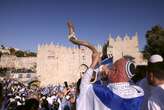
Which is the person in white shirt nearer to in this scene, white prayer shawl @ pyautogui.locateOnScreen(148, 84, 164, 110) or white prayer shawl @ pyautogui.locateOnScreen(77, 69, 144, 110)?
white prayer shawl @ pyautogui.locateOnScreen(77, 69, 144, 110)

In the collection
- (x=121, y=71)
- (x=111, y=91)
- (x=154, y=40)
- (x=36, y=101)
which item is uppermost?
(x=154, y=40)

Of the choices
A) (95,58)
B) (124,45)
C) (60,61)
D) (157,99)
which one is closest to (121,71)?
(95,58)

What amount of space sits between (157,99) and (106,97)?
0.53m

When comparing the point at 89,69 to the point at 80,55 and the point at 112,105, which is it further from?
the point at 80,55

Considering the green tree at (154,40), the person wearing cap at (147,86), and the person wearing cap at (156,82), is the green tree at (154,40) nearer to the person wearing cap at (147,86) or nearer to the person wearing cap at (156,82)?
the person wearing cap at (147,86)

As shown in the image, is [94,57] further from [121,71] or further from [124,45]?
[124,45]

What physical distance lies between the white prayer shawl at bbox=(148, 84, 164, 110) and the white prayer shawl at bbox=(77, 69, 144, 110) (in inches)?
10.2

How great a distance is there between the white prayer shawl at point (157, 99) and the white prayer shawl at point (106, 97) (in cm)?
26

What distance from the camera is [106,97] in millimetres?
4359

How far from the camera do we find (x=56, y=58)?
77.8m

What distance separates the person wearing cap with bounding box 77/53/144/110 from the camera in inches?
170

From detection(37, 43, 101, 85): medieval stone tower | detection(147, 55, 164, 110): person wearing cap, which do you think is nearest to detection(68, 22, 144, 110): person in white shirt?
detection(147, 55, 164, 110): person wearing cap

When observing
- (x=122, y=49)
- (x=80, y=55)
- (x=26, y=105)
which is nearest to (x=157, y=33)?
(x=122, y=49)

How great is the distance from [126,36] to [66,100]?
65.3 m
